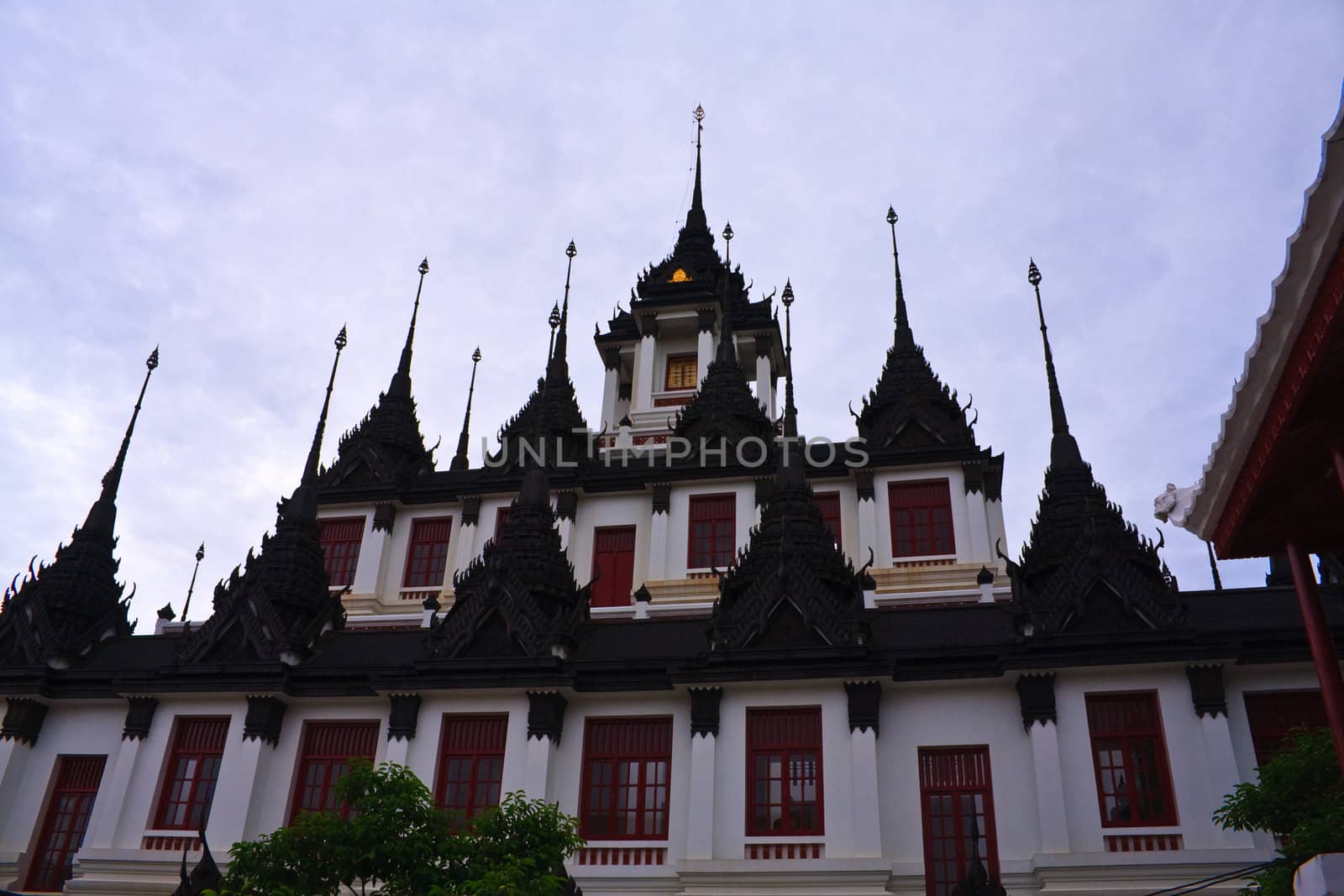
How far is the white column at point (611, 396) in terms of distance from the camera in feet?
125

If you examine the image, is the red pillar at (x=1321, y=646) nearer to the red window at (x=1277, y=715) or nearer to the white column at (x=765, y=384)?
the red window at (x=1277, y=715)

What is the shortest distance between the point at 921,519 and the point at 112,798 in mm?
19573

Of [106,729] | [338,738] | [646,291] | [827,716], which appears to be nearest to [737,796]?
[827,716]

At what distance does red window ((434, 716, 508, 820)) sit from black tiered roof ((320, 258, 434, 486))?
12.3 metres

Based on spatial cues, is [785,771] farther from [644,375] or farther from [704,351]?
[704,351]

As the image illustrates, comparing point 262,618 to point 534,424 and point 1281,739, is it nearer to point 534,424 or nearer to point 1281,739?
point 534,424

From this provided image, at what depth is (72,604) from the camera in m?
27.0

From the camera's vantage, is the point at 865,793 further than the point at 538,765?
No

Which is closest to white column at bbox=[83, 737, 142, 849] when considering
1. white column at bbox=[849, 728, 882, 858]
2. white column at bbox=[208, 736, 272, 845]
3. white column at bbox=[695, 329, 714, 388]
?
white column at bbox=[208, 736, 272, 845]

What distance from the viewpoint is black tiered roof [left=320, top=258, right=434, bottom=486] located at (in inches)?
1286

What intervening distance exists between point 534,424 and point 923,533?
522 inches

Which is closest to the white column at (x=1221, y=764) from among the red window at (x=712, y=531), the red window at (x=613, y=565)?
the red window at (x=712, y=531)

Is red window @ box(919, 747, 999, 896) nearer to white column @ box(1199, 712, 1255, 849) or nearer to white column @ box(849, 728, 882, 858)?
white column @ box(849, 728, 882, 858)

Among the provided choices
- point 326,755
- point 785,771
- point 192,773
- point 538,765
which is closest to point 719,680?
point 785,771
